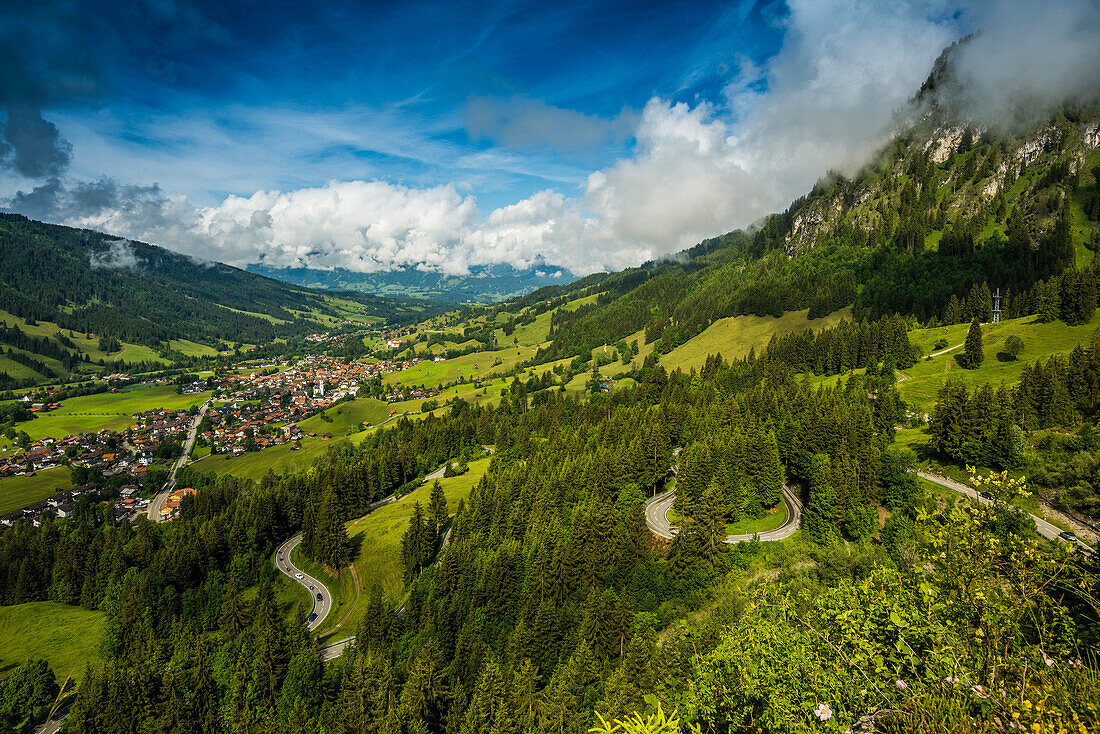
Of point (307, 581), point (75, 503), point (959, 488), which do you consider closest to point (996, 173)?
point (959, 488)

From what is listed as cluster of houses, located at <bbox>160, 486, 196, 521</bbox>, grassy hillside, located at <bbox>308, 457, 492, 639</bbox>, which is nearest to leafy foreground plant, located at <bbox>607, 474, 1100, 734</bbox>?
grassy hillside, located at <bbox>308, 457, 492, 639</bbox>

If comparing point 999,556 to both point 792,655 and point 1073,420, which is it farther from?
point 1073,420

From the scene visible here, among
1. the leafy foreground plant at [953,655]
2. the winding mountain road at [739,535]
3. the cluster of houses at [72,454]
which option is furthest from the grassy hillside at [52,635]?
the cluster of houses at [72,454]

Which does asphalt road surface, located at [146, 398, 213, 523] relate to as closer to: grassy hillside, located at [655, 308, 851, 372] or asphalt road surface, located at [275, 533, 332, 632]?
asphalt road surface, located at [275, 533, 332, 632]

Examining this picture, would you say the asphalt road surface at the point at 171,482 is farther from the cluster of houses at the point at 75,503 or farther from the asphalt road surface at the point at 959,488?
the asphalt road surface at the point at 959,488

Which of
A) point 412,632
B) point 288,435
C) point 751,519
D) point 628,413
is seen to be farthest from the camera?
point 288,435

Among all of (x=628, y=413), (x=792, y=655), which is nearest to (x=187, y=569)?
(x=628, y=413)
